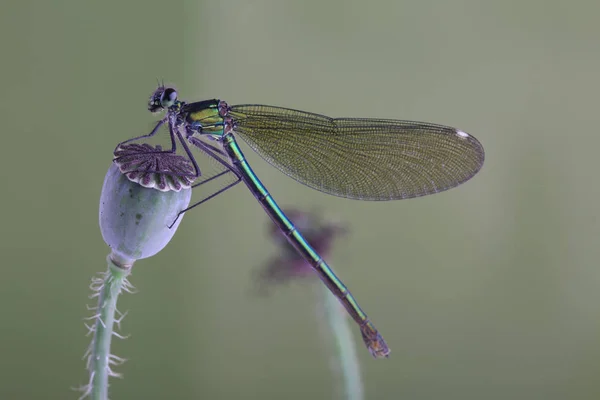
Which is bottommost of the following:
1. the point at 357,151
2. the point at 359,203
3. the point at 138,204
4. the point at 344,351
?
the point at 344,351

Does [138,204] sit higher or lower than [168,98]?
lower

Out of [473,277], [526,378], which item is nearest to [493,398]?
[526,378]

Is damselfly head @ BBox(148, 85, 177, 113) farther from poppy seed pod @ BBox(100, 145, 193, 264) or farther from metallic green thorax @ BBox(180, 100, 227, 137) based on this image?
poppy seed pod @ BBox(100, 145, 193, 264)

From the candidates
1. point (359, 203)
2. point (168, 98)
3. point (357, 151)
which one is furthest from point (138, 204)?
point (359, 203)

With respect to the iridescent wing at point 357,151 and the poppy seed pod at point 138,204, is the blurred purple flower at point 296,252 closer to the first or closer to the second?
the iridescent wing at point 357,151

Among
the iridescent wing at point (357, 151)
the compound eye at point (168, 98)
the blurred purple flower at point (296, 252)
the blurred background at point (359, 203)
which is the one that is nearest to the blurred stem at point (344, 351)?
the blurred purple flower at point (296, 252)

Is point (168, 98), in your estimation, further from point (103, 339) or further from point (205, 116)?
point (103, 339)

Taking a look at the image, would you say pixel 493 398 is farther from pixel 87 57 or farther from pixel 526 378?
pixel 87 57

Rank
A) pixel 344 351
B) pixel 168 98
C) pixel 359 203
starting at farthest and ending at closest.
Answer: pixel 359 203, pixel 168 98, pixel 344 351
